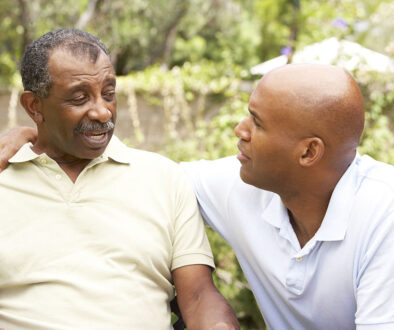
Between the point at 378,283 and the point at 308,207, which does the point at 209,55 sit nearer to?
the point at 308,207

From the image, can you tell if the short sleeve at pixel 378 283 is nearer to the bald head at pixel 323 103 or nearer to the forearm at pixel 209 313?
the bald head at pixel 323 103

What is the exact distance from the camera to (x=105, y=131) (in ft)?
6.96

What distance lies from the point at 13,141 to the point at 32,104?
0.22m

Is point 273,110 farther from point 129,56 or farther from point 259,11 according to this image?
point 259,11

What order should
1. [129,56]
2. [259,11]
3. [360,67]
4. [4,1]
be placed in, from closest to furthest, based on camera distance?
[360,67] < [4,1] < [129,56] < [259,11]

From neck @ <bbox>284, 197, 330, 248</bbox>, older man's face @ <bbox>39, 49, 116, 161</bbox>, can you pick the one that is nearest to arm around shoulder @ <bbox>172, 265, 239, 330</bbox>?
neck @ <bbox>284, 197, 330, 248</bbox>

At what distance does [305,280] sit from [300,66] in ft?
2.39

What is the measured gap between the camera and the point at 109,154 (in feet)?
7.38

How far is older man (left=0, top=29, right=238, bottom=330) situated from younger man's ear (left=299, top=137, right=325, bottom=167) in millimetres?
595

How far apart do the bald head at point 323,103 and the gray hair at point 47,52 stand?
76cm

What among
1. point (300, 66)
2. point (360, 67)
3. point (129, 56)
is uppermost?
point (300, 66)

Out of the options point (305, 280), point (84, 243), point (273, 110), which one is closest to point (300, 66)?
point (273, 110)

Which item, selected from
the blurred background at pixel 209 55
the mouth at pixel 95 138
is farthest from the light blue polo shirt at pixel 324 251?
the blurred background at pixel 209 55

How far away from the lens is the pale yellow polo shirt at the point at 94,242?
2.04 meters
